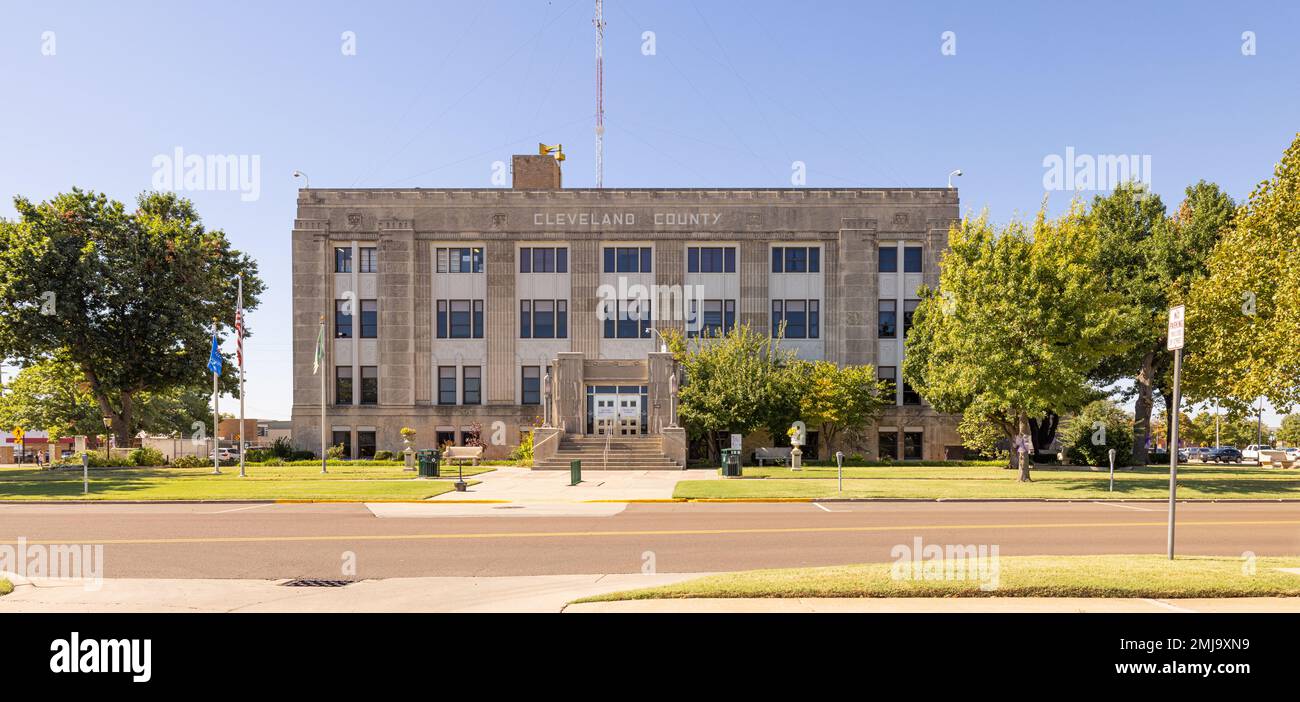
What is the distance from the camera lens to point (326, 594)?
913 cm

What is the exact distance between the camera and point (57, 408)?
6625cm

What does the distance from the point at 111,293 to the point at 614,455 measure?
27424 mm

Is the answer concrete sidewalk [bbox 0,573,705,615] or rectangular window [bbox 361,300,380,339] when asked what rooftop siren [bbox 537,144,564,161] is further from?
concrete sidewalk [bbox 0,573,705,615]

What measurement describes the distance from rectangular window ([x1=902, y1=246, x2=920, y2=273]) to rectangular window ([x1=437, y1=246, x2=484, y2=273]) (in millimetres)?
26441

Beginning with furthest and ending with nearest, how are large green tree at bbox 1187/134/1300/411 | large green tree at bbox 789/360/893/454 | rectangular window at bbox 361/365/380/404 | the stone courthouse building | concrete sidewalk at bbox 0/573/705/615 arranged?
1. rectangular window at bbox 361/365/380/404
2. the stone courthouse building
3. large green tree at bbox 789/360/893/454
4. large green tree at bbox 1187/134/1300/411
5. concrete sidewalk at bbox 0/573/705/615

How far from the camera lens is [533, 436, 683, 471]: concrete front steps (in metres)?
34.7

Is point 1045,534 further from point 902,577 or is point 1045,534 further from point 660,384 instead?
point 660,384

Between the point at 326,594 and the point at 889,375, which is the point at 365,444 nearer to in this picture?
the point at 889,375

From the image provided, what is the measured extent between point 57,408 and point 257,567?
237 feet

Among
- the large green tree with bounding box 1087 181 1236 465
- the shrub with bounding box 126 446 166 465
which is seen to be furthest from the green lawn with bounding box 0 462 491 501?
the large green tree with bounding box 1087 181 1236 465

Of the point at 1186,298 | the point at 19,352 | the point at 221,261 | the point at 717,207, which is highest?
the point at 717,207

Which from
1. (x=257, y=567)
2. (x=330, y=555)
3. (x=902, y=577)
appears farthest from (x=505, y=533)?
(x=902, y=577)

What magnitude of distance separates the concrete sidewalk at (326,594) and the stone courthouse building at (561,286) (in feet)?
118

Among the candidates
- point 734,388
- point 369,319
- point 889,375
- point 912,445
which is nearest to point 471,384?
point 369,319
